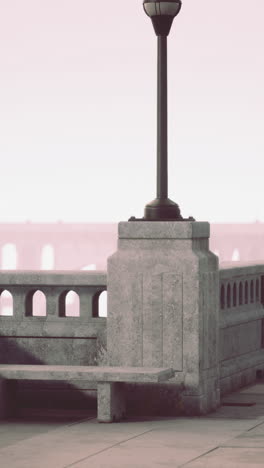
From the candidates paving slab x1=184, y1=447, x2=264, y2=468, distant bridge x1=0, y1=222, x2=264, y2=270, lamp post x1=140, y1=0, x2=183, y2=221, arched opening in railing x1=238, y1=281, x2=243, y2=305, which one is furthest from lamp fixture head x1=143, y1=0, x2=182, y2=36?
distant bridge x1=0, y1=222, x2=264, y2=270

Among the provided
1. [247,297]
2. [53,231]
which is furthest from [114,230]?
[247,297]

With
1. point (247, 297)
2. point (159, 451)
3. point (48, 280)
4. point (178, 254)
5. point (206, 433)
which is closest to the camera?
point (159, 451)

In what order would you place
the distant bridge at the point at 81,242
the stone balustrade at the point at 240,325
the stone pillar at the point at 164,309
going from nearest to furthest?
the stone pillar at the point at 164,309 < the stone balustrade at the point at 240,325 < the distant bridge at the point at 81,242

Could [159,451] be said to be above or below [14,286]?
below

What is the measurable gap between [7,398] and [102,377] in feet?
3.29

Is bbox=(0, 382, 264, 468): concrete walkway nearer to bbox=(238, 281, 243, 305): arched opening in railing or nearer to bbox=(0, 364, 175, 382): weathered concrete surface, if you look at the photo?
bbox=(0, 364, 175, 382): weathered concrete surface

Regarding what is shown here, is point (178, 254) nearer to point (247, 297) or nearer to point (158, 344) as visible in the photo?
point (158, 344)

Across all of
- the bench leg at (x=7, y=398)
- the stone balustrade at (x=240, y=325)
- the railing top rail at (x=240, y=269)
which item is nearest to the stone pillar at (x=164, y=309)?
the bench leg at (x=7, y=398)

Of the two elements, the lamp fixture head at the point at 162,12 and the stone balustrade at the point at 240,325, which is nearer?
the lamp fixture head at the point at 162,12

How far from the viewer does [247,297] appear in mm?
15047

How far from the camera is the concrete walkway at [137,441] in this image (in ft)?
31.4

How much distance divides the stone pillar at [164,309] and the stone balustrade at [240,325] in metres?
1.38

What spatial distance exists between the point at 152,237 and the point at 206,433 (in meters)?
2.01

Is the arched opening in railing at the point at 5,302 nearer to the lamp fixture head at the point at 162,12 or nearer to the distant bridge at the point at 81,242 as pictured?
the distant bridge at the point at 81,242
